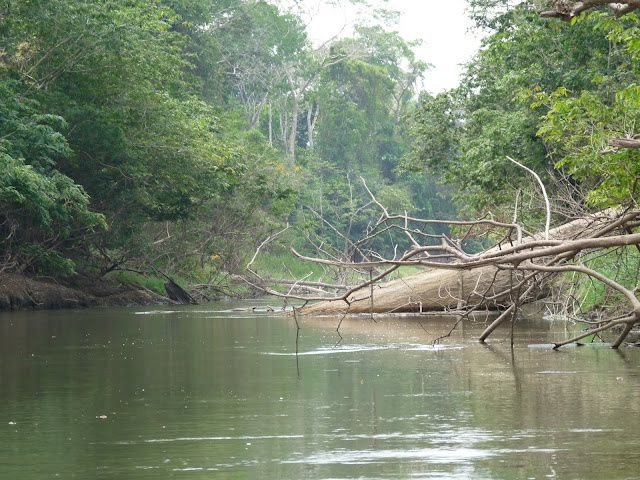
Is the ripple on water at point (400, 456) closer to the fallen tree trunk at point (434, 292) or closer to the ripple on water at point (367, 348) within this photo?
the ripple on water at point (367, 348)

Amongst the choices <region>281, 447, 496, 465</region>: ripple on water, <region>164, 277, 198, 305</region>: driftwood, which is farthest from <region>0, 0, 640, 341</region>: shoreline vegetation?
<region>281, 447, 496, 465</region>: ripple on water

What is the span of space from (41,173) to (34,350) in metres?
12.2

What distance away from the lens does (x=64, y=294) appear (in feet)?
107

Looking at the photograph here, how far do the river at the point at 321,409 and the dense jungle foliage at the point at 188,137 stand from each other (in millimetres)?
3090

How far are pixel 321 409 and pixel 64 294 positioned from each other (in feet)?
77.1

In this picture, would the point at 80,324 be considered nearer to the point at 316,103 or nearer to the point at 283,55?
the point at 283,55

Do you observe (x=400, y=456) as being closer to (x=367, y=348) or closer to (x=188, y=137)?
(x=367, y=348)

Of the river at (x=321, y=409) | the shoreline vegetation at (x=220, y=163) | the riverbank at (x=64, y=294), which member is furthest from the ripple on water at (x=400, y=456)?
the riverbank at (x=64, y=294)

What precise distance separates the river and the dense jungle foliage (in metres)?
3.09

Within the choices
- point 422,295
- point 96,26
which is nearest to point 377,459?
point 422,295

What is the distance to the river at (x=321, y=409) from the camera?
7555mm

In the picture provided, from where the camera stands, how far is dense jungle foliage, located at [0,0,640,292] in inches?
939

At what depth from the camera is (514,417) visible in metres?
9.41

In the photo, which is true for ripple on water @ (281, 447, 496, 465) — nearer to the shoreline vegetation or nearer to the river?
the river
